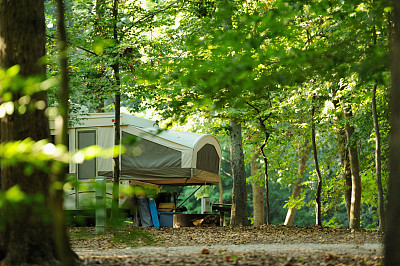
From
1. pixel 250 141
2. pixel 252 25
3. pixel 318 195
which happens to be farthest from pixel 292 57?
pixel 250 141

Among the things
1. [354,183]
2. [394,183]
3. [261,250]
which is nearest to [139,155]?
[354,183]

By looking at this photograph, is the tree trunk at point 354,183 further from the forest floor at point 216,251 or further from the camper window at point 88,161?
the camper window at point 88,161

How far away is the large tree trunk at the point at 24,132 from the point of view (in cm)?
499

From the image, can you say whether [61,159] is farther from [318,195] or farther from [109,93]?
[318,195]

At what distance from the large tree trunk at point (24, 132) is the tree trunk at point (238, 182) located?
9375 millimetres

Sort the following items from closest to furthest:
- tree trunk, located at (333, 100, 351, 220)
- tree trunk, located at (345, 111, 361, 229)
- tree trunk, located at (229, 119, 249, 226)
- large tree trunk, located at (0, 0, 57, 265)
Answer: large tree trunk, located at (0, 0, 57, 265) < tree trunk, located at (345, 111, 361, 229) < tree trunk, located at (229, 119, 249, 226) < tree trunk, located at (333, 100, 351, 220)

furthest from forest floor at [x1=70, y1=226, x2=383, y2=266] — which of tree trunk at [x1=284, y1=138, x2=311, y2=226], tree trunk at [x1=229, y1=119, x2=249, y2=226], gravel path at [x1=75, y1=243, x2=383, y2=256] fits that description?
tree trunk at [x1=284, y1=138, x2=311, y2=226]

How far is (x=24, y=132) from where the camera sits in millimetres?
5098

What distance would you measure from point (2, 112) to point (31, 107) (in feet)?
0.99

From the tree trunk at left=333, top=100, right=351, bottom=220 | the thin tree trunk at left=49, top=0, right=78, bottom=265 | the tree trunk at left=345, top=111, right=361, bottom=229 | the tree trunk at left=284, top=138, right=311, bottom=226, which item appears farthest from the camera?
the tree trunk at left=284, top=138, right=311, bottom=226

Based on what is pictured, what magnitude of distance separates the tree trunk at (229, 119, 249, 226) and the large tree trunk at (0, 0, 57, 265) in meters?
9.38

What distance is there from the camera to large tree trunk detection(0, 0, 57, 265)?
499 centimetres

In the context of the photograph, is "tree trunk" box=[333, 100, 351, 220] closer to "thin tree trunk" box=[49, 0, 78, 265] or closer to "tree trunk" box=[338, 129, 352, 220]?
"tree trunk" box=[338, 129, 352, 220]

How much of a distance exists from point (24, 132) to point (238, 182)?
9.84m
